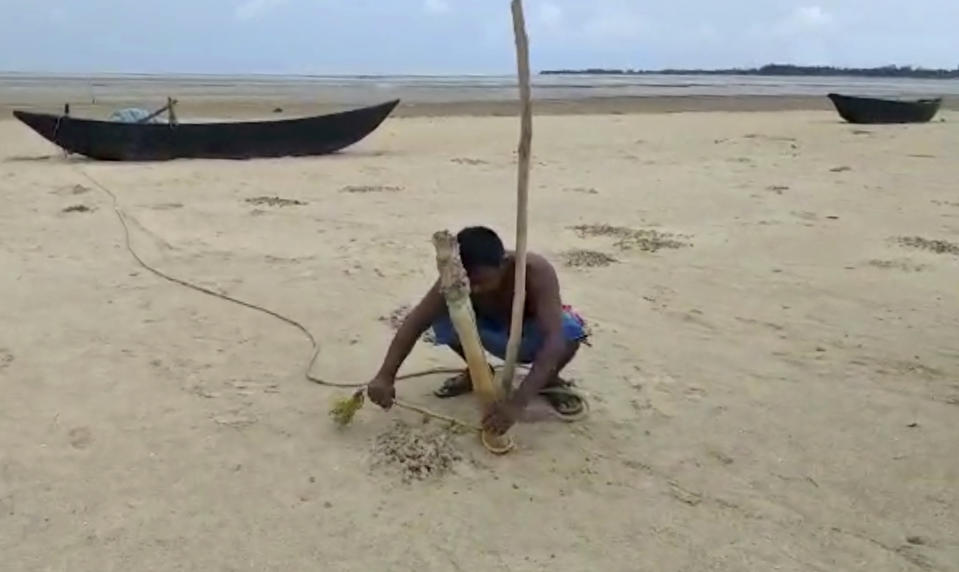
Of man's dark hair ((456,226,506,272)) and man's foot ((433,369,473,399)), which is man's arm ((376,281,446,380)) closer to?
man's dark hair ((456,226,506,272))

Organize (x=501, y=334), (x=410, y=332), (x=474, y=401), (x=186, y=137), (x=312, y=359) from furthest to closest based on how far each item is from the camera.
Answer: (x=186, y=137) < (x=312, y=359) < (x=474, y=401) < (x=501, y=334) < (x=410, y=332)

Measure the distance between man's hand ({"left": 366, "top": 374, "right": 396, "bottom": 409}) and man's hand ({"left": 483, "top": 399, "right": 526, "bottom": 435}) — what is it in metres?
0.37

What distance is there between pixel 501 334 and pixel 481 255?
1.46 feet

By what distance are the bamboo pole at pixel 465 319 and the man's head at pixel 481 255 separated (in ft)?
0.16

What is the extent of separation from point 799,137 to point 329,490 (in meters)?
13.0

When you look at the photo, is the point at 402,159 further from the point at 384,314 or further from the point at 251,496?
the point at 251,496

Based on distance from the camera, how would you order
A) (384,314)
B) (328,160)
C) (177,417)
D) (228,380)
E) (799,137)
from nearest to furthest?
1. (177,417)
2. (228,380)
3. (384,314)
4. (328,160)
5. (799,137)

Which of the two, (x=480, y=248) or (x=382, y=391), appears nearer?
(x=480, y=248)

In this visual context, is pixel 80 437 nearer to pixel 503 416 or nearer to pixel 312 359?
pixel 312 359

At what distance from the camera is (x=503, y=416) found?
3.10 meters

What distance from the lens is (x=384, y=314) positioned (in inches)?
185

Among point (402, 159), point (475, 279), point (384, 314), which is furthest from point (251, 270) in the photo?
point (402, 159)

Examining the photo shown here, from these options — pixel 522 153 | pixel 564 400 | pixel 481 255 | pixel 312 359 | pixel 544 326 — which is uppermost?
pixel 522 153

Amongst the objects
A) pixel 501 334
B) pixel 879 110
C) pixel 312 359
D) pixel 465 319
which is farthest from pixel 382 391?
pixel 879 110
